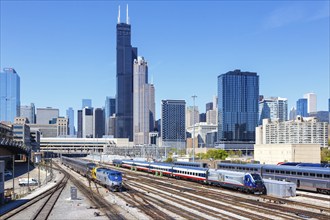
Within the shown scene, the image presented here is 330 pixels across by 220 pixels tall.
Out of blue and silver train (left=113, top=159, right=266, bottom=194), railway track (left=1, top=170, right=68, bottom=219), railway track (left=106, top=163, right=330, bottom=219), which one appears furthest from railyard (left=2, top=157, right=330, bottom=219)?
blue and silver train (left=113, top=159, right=266, bottom=194)

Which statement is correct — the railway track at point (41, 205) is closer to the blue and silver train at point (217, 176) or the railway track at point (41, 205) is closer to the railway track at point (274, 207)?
the railway track at point (274, 207)

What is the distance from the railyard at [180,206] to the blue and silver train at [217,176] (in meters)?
1.52

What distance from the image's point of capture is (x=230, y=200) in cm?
4988

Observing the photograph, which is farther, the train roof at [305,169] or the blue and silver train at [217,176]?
the blue and silver train at [217,176]

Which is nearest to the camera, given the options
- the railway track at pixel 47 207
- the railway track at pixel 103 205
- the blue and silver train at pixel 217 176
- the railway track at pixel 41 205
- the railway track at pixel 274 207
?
the railway track at pixel 274 207

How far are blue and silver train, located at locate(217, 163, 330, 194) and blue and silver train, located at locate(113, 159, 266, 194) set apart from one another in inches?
262

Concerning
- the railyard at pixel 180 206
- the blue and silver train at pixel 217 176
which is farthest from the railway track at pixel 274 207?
the blue and silver train at pixel 217 176

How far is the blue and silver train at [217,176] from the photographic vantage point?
5588 centimetres

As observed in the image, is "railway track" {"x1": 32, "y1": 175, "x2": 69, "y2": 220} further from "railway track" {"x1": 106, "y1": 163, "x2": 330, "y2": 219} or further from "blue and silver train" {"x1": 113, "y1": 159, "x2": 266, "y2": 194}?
"blue and silver train" {"x1": 113, "y1": 159, "x2": 266, "y2": 194}

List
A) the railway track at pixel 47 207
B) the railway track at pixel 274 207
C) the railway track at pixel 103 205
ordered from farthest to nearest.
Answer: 1. the railway track at pixel 47 207
2. the railway track at pixel 103 205
3. the railway track at pixel 274 207

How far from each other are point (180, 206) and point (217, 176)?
68.6 ft

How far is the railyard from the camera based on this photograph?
3984cm

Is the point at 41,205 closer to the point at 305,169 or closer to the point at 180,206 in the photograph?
the point at 180,206

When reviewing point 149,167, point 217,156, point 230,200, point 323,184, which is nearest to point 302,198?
point 323,184
